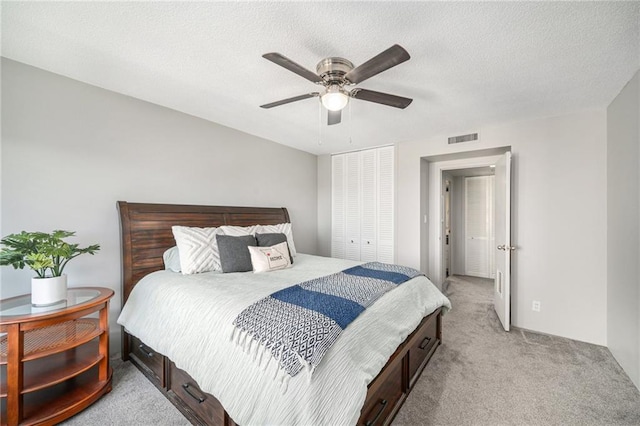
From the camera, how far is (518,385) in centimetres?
206

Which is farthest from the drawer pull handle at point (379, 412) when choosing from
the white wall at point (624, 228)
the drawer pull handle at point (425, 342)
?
the white wall at point (624, 228)

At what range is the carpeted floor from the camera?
5.66ft

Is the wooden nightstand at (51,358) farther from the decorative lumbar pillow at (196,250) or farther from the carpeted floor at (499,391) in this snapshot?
the decorative lumbar pillow at (196,250)

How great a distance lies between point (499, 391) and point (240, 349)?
6.46ft

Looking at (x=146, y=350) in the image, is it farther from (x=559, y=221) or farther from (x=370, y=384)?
(x=559, y=221)

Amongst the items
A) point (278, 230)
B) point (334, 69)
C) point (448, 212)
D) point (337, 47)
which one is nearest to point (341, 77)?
point (334, 69)

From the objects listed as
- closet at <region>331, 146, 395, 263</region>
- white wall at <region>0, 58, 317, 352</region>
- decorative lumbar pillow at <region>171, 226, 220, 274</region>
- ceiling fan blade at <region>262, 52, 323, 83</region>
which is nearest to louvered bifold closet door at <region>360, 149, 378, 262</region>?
closet at <region>331, 146, 395, 263</region>

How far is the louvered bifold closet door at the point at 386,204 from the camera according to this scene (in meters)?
→ 4.10

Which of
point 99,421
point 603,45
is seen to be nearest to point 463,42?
point 603,45

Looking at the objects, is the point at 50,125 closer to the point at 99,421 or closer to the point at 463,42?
the point at 99,421

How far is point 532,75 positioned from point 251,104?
2429mm

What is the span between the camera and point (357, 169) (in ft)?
14.7

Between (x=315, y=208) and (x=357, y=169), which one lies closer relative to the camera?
→ (x=357, y=169)

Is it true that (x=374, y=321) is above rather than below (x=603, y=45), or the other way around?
below
